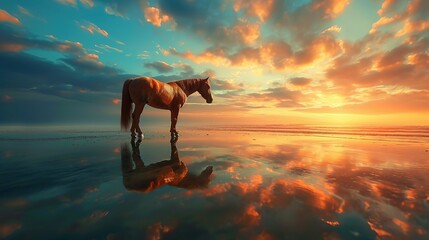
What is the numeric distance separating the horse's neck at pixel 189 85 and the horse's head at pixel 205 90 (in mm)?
410

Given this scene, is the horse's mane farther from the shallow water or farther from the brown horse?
the shallow water

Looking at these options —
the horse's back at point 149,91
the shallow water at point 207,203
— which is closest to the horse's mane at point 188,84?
the horse's back at point 149,91

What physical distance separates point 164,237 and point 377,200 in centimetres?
254

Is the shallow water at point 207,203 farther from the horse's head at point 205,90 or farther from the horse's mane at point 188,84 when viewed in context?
the horse's head at point 205,90

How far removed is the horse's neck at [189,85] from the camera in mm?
12406

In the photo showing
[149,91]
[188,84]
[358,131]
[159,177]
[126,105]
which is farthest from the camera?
[358,131]

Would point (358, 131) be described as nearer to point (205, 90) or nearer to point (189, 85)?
point (205, 90)

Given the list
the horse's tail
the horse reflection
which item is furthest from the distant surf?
the horse reflection

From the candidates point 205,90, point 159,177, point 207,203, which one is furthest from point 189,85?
point 207,203

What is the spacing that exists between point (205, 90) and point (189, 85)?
1.42 meters

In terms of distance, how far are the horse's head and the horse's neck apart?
410 millimetres

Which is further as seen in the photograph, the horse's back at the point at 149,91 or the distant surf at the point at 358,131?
the distant surf at the point at 358,131

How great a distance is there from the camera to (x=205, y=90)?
13805 mm

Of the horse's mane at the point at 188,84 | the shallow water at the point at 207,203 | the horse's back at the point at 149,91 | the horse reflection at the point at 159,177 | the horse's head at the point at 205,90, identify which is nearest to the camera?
the shallow water at the point at 207,203
